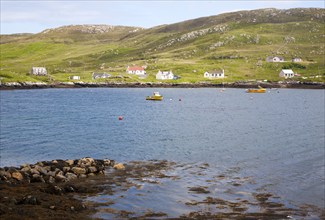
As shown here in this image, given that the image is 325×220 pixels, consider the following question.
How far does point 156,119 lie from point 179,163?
48.8 meters

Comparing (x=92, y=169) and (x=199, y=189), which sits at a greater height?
(x=92, y=169)

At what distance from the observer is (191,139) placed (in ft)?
222

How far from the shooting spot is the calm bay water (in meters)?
45.3

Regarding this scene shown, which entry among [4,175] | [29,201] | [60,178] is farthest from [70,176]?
[29,201]

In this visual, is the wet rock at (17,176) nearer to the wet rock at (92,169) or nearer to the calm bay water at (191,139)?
the wet rock at (92,169)

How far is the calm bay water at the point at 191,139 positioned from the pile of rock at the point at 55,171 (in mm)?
6167

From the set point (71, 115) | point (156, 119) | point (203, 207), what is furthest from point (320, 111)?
point (203, 207)

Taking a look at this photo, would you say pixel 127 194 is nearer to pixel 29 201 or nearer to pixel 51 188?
pixel 51 188

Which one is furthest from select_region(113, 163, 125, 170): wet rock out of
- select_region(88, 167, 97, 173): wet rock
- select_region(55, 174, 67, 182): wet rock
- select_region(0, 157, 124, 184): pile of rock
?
select_region(55, 174, 67, 182): wet rock

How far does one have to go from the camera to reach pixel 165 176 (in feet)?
136

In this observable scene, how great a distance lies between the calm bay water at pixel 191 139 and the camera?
45.3m

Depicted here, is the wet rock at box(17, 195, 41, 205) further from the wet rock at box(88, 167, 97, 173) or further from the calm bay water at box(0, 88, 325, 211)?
the calm bay water at box(0, 88, 325, 211)

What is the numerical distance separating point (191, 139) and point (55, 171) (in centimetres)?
3087

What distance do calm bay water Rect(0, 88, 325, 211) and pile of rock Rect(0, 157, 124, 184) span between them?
20.2ft
